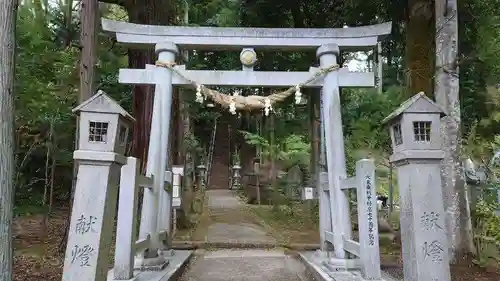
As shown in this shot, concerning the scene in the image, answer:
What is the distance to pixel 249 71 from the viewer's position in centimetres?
668

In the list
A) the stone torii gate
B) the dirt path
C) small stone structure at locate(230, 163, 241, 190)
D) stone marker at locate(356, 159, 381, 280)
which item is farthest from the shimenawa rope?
Result: small stone structure at locate(230, 163, 241, 190)

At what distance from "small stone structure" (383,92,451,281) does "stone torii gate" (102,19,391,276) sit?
2257 mm

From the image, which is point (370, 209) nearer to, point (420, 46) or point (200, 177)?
point (420, 46)

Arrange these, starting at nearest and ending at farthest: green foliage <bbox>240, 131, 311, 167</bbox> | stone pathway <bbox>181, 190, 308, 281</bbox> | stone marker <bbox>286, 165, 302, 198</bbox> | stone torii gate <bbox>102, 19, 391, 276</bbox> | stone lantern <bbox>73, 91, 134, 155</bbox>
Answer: stone lantern <bbox>73, 91, 134, 155</bbox>, stone torii gate <bbox>102, 19, 391, 276</bbox>, stone pathway <bbox>181, 190, 308, 281</bbox>, green foliage <bbox>240, 131, 311, 167</bbox>, stone marker <bbox>286, 165, 302, 198</bbox>

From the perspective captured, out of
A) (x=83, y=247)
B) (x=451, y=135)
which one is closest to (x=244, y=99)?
(x=451, y=135)

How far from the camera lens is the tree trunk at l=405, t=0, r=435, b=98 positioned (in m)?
8.03

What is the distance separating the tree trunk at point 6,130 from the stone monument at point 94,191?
54 cm

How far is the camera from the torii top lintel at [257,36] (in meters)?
6.68

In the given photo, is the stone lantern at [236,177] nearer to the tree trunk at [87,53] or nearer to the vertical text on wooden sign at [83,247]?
the tree trunk at [87,53]

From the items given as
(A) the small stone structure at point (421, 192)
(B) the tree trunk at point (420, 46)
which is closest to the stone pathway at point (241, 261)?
(A) the small stone structure at point (421, 192)

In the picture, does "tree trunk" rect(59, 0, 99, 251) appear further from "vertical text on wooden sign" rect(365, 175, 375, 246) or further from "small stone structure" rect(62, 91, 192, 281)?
"vertical text on wooden sign" rect(365, 175, 375, 246)

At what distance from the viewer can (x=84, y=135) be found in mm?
4066

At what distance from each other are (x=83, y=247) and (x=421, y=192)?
325 centimetres

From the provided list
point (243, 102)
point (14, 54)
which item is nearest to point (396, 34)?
point (243, 102)
